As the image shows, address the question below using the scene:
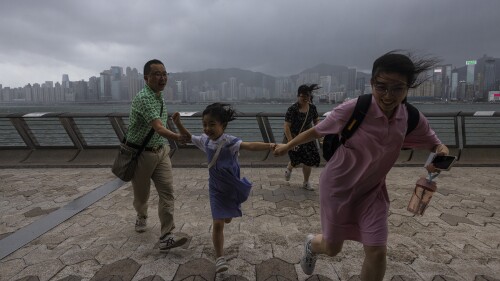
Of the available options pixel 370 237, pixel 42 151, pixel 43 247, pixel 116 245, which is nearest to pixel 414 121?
pixel 370 237

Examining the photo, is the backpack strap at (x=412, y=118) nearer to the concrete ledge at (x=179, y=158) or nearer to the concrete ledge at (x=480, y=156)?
the concrete ledge at (x=179, y=158)

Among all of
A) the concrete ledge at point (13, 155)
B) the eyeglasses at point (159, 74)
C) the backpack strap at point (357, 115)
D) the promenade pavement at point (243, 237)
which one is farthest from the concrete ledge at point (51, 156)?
the backpack strap at point (357, 115)

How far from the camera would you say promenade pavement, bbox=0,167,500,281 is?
9.21 ft

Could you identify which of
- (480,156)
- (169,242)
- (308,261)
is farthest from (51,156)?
(480,156)

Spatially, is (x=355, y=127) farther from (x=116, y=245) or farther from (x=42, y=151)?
(x=42, y=151)

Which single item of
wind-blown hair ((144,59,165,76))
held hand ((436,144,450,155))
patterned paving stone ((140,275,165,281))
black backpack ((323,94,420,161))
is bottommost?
patterned paving stone ((140,275,165,281))

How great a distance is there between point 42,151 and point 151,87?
241 inches

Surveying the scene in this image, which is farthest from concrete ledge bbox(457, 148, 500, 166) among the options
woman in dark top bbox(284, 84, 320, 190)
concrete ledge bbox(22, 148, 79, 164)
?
concrete ledge bbox(22, 148, 79, 164)

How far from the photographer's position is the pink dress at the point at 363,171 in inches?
78.8

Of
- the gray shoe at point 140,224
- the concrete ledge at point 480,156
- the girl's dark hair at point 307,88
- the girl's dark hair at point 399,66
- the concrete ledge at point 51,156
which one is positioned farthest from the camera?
the concrete ledge at point 51,156

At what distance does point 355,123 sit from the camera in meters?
2.03

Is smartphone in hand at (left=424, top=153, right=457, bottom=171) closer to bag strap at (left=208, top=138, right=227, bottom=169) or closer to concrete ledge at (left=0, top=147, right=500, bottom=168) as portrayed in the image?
bag strap at (left=208, top=138, right=227, bottom=169)

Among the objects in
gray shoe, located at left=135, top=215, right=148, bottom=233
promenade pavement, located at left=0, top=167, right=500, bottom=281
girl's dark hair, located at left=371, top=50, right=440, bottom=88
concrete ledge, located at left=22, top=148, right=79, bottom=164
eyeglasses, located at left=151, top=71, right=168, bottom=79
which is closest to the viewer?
girl's dark hair, located at left=371, top=50, right=440, bottom=88

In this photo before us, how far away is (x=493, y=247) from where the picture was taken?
3271mm
